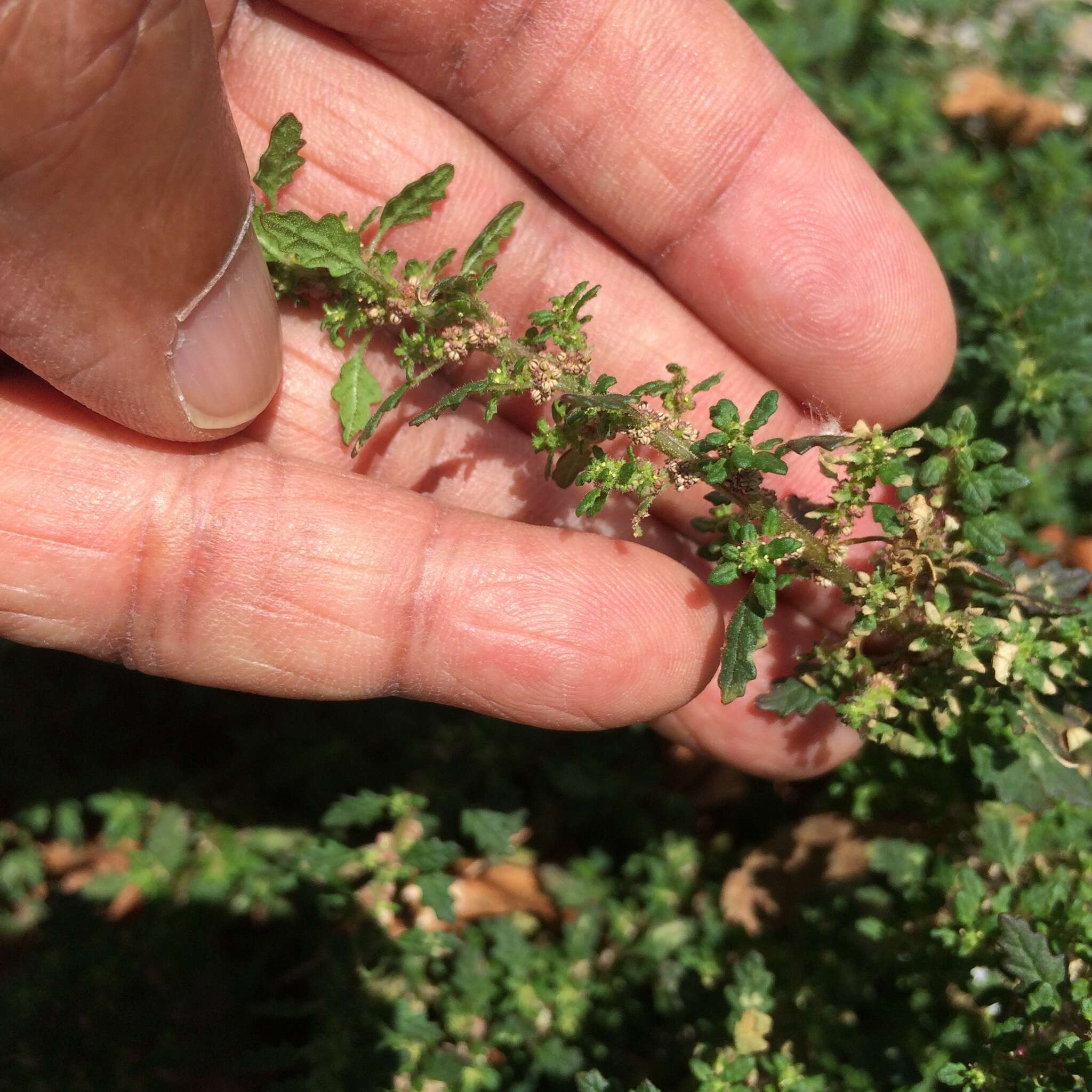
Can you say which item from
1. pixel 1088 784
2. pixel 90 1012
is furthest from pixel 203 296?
pixel 1088 784

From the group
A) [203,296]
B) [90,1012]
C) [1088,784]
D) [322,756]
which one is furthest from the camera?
[322,756]

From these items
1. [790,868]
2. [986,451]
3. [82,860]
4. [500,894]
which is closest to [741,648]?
[986,451]

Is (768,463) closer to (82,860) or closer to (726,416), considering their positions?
(726,416)

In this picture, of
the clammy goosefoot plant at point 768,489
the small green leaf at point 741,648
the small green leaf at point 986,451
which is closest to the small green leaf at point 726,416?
the clammy goosefoot plant at point 768,489

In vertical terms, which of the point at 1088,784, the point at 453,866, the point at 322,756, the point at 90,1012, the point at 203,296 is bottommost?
the point at 90,1012

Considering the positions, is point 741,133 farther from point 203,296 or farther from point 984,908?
point 984,908
